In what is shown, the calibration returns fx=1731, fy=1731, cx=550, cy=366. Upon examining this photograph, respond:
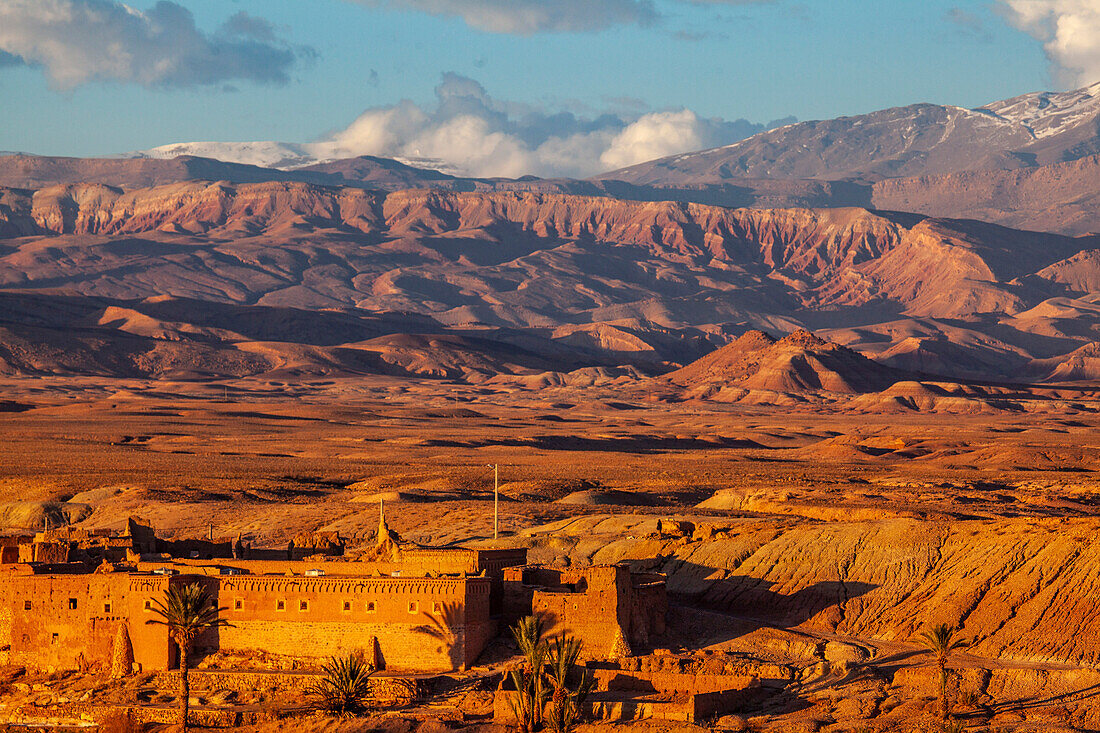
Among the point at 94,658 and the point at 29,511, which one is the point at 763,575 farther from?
the point at 29,511

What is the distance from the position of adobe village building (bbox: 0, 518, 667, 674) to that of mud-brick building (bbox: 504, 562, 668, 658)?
0.03 metres

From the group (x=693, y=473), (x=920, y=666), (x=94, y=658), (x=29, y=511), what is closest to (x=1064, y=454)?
(x=693, y=473)

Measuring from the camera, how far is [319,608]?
48.5 m

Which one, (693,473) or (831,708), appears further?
(693,473)

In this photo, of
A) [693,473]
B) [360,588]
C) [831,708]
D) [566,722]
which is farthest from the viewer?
[693,473]

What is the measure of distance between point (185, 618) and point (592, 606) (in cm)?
1133

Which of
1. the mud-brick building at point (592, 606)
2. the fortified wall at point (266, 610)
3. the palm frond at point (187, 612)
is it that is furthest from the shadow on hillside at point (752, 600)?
the palm frond at point (187, 612)

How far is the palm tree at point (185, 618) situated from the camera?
151 feet

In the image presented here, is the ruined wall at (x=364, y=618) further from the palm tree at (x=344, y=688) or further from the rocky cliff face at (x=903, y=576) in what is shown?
the rocky cliff face at (x=903, y=576)

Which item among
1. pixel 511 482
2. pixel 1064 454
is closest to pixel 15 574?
pixel 511 482

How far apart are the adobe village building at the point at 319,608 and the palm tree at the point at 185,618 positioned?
27 cm

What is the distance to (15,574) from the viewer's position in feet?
166

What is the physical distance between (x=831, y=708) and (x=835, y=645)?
5921 mm

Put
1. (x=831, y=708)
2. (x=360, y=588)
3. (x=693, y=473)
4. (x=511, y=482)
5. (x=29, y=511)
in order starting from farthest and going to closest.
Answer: (x=693, y=473), (x=511, y=482), (x=29, y=511), (x=360, y=588), (x=831, y=708)
